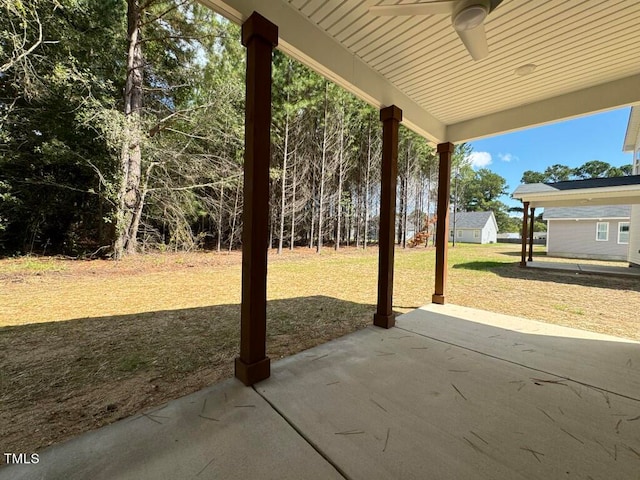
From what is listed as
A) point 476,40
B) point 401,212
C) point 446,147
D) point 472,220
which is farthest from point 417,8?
point 472,220

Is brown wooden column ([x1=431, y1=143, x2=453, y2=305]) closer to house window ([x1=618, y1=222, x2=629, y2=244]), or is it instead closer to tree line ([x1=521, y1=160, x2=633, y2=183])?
house window ([x1=618, y1=222, x2=629, y2=244])

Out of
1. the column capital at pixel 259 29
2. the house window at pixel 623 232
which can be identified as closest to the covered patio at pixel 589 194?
the house window at pixel 623 232

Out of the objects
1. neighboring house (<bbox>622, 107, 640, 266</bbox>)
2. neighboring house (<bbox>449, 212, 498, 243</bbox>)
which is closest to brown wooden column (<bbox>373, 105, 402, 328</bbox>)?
neighboring house (<bbox>622, 107, 640, 266</bbox>)

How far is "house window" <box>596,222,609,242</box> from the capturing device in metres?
12.8

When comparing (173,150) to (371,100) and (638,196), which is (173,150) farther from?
(638,196)

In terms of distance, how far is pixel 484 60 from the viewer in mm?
2463

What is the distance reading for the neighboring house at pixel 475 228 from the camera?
2736 centimetres

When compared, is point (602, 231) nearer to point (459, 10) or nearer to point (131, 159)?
point (459, 10)

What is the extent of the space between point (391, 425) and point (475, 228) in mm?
30391

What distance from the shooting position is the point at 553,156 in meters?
44.6

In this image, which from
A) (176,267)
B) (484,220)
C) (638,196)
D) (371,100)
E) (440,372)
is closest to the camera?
(440,372)

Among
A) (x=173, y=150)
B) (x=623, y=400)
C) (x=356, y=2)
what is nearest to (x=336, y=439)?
(x=623, y=400)

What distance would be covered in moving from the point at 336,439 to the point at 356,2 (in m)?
2.79

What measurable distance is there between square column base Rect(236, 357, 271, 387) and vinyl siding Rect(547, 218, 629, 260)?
17.4 m
